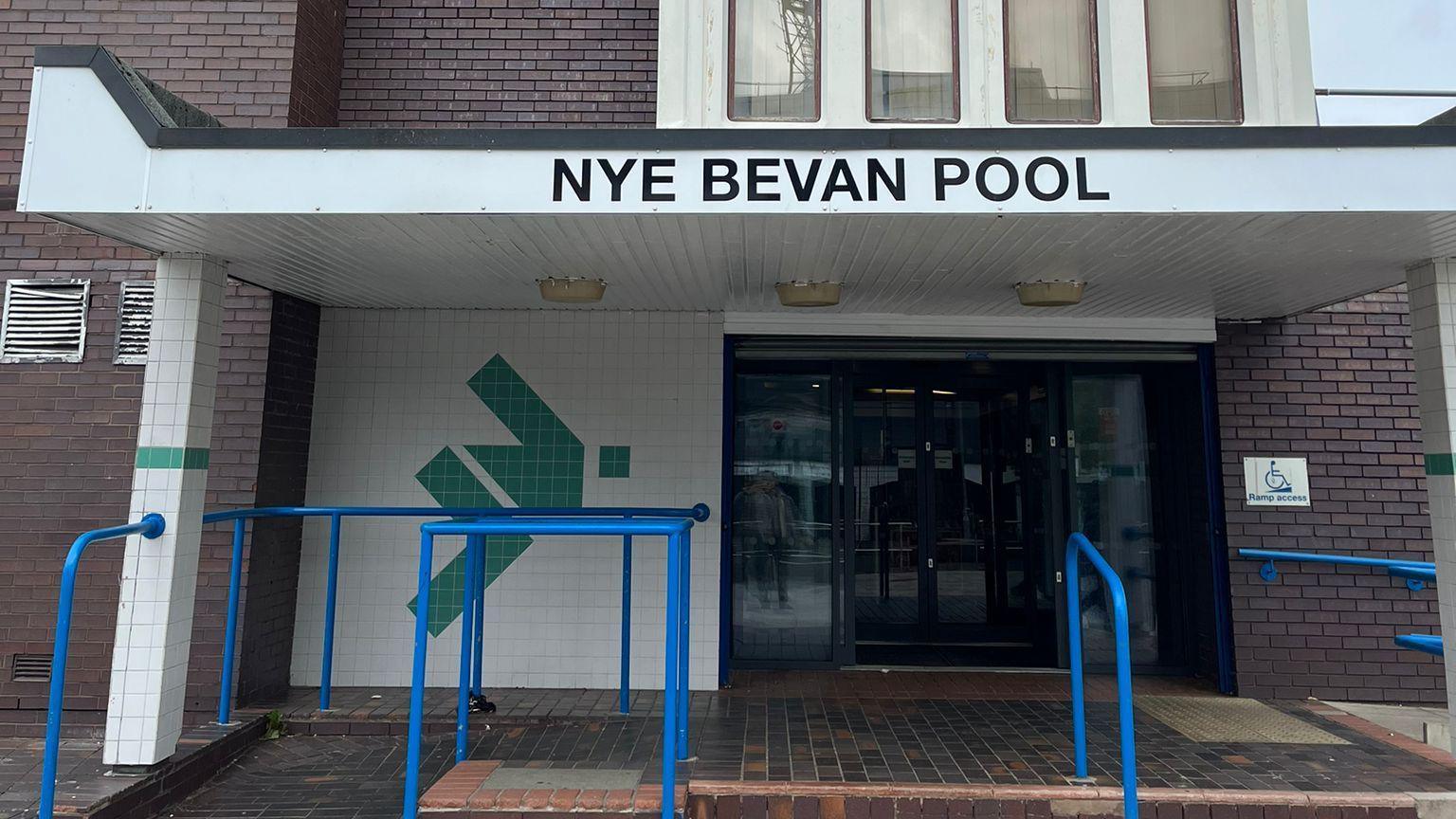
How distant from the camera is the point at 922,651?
6.86 m

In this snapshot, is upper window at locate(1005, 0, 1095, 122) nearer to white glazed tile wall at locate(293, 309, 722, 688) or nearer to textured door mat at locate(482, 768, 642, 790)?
white glazed tile wall at locate(293, 309, 722, 688)

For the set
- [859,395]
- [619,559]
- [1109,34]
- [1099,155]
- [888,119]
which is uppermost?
[1109,34]

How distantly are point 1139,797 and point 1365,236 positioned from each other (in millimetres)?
3066

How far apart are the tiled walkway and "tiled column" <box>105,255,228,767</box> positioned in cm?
56

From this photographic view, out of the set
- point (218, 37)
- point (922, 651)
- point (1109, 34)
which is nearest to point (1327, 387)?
point (1109, 34)

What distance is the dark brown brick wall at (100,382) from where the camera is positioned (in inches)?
216

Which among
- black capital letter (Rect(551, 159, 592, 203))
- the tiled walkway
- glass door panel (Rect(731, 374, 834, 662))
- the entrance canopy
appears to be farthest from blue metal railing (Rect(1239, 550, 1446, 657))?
black capital letter (Rect(551, 159, 592, 203))

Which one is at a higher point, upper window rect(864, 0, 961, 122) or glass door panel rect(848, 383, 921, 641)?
upper window rect(864, 0, 961, 122)

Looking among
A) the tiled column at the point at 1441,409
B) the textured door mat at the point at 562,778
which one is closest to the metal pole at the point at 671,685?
the textured door mat at the point at 562,778

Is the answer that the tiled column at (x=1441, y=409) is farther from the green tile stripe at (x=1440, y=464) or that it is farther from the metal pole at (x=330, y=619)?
the metal pole at (x=330, y=619)

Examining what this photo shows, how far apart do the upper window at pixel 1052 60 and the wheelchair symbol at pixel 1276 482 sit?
3.05 metres

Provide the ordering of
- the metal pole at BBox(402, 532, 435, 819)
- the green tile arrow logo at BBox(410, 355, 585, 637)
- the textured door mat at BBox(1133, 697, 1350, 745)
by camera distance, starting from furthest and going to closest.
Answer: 1. the green tile arrow logo at BBox(410, 355, 585, 637)
2. the textured door mat at BBox(1133, 697, 1350, 745)
3. the metal pole at BBox(402, 532, 435, 819)

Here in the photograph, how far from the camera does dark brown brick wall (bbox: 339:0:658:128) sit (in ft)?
21.5

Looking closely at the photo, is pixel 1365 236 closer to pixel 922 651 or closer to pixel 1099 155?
pixel 1099 155
